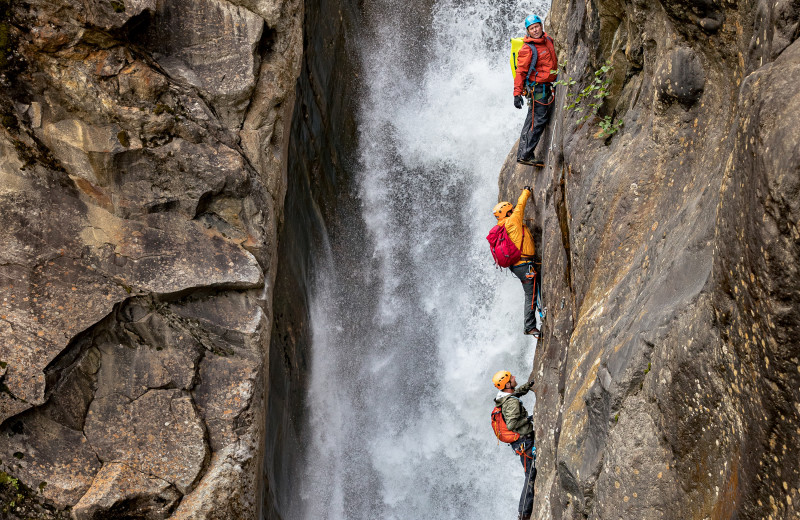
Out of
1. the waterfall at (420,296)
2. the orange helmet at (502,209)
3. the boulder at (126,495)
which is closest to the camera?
the boulder at (126,495)

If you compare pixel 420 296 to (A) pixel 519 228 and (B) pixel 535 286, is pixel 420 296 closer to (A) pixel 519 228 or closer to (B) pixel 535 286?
(B) pixel 535 286

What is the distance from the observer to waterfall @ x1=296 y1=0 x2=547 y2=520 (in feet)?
36.9

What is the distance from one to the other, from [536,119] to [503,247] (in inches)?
71.3

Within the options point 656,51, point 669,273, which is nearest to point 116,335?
point 669,273

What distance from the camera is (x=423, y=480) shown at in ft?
37.3

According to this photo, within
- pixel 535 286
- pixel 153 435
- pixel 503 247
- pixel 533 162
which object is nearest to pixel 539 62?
pixel 533 162

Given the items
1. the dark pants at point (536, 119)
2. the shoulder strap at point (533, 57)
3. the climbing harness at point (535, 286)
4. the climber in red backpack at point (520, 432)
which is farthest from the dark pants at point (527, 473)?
the shoulder strap at point (533, 57)

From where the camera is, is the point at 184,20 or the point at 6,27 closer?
the point at 6,27

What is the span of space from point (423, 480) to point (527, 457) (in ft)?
9.51

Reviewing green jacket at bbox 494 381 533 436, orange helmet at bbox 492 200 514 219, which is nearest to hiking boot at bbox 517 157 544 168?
orange helmet at bbox 492 200 514 219

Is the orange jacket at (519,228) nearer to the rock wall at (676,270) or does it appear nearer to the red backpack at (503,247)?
the red backpack at (503,247)

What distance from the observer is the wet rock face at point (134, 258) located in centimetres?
691

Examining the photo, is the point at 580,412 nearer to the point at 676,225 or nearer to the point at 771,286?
the point at 676,225

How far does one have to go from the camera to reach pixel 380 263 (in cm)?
1218
